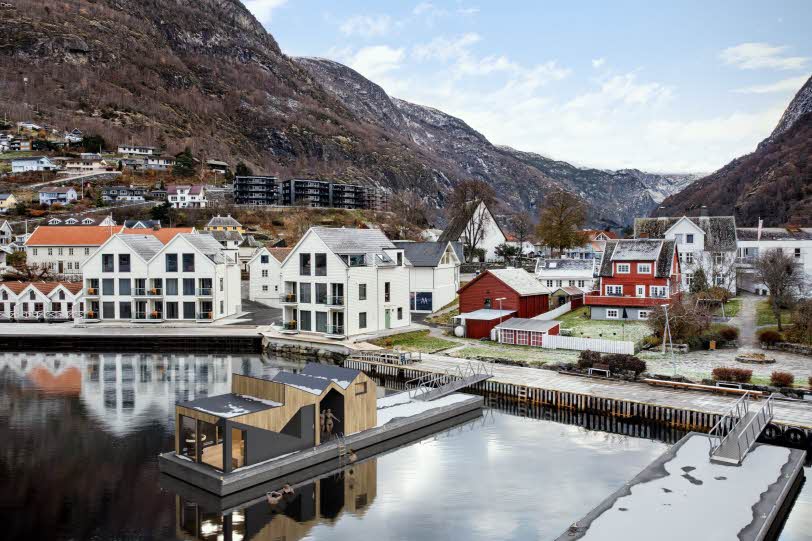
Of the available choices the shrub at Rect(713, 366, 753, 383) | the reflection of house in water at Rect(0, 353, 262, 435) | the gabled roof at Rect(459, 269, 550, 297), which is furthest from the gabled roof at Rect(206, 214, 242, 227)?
the shrub at Rect(713, 366, 753, 383)

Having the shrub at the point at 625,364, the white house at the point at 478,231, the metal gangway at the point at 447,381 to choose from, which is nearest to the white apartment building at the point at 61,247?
the white house at the point at 478,231

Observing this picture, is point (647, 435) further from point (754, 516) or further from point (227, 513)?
point (227, 513)

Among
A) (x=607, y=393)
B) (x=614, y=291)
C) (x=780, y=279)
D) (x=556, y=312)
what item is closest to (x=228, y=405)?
(x=607, y=393)

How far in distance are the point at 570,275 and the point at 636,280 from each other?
35.7 ft

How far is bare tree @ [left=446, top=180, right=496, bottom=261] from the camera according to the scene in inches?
3595

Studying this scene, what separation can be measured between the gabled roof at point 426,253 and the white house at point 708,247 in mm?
22501

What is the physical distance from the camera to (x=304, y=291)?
49.5 meters

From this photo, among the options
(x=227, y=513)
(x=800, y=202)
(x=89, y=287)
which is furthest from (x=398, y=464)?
(x=800, y=202)

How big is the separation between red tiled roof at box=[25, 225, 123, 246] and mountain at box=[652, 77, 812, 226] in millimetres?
97723

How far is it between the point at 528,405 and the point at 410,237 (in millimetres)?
85005

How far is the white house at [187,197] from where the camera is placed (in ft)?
399

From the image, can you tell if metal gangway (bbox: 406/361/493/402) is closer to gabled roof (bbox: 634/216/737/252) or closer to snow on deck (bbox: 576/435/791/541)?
snow on deck (bbox: 576/435/791/541)

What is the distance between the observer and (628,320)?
169 feet

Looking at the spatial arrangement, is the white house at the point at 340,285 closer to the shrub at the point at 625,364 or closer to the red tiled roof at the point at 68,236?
the shrub at the point at 625,364
